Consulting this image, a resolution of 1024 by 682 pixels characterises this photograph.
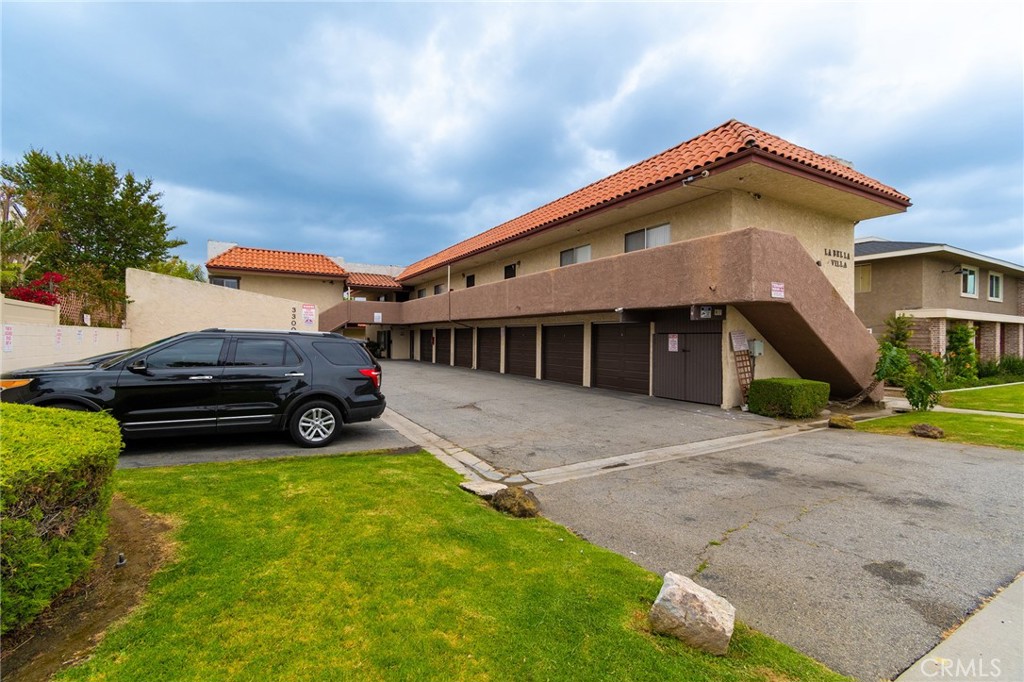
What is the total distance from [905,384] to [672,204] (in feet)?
24.5

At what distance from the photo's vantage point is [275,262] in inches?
1118

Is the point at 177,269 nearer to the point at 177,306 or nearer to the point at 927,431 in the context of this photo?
the point at 177,306

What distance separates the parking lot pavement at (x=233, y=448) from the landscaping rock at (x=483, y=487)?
1.91 m

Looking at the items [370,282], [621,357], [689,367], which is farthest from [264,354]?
[370,282]

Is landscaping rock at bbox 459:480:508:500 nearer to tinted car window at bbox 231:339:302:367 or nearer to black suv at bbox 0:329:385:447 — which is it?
black suv at bbox 0:329:385:447

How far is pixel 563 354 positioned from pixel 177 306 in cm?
1317

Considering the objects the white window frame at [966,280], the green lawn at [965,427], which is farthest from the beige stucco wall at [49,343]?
the white window frame at [966,280]

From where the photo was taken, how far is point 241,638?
241cm

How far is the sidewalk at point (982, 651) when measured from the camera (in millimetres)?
2506

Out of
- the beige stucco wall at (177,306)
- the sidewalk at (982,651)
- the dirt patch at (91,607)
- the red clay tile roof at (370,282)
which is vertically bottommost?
the sidewalk at (982,651)

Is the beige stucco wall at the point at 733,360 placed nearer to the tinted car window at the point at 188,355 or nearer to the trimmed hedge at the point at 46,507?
the tinted car window at the point at 188,355

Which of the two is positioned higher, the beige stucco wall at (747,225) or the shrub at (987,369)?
the beige stucco wall at (747,225)

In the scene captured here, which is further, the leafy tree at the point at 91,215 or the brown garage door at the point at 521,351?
the leafy tree at the point at 91,215

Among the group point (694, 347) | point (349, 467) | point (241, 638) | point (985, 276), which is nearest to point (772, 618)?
point (241, 638)
